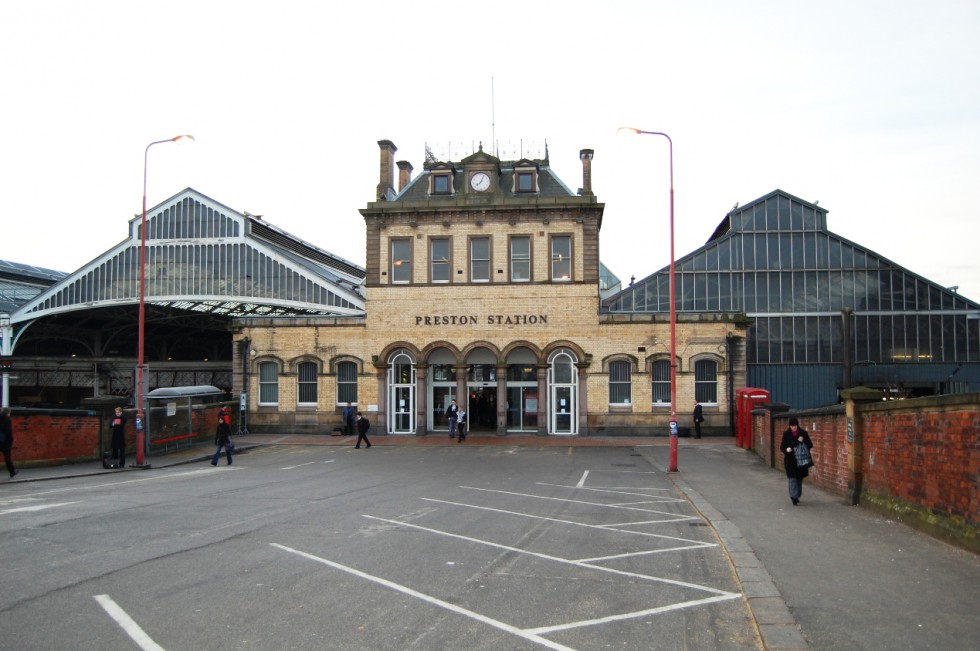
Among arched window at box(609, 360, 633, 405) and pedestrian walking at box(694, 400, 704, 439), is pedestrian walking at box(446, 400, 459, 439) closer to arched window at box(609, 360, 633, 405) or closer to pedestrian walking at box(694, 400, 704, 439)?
arched window at box(609, 360, 633, 405)

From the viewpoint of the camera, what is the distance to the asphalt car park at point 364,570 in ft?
20.4

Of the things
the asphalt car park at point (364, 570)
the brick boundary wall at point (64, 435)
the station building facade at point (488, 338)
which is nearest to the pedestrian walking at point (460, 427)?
the station building facade at point (488, 338)

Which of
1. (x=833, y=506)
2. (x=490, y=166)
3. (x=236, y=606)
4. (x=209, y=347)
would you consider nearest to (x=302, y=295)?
(x=490, y=166)

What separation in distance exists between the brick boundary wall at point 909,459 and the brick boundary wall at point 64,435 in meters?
19.7

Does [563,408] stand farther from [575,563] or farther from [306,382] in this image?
[575,563]

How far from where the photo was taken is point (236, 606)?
6902 mm

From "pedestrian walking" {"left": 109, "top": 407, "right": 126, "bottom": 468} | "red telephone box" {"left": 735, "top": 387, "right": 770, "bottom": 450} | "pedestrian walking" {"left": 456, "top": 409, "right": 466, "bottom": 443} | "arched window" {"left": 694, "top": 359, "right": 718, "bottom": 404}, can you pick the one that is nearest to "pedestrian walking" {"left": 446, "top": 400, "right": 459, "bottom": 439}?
"pedestrian walking" {"left": 456, "top": 409, "right": 466, "bottom": 443}

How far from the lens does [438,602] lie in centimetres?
712

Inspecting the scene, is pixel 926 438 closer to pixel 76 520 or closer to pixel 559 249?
pixel 76 520

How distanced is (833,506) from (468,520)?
6638mm

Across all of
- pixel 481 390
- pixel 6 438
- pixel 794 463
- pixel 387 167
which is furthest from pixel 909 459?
pixel 387 167

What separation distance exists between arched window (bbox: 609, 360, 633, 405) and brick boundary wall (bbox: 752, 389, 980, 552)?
15.6m

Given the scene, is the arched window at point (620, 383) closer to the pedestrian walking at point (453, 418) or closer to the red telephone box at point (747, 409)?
the red telephone box at point (747, 409)

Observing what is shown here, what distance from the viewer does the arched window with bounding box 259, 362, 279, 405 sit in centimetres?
3403
